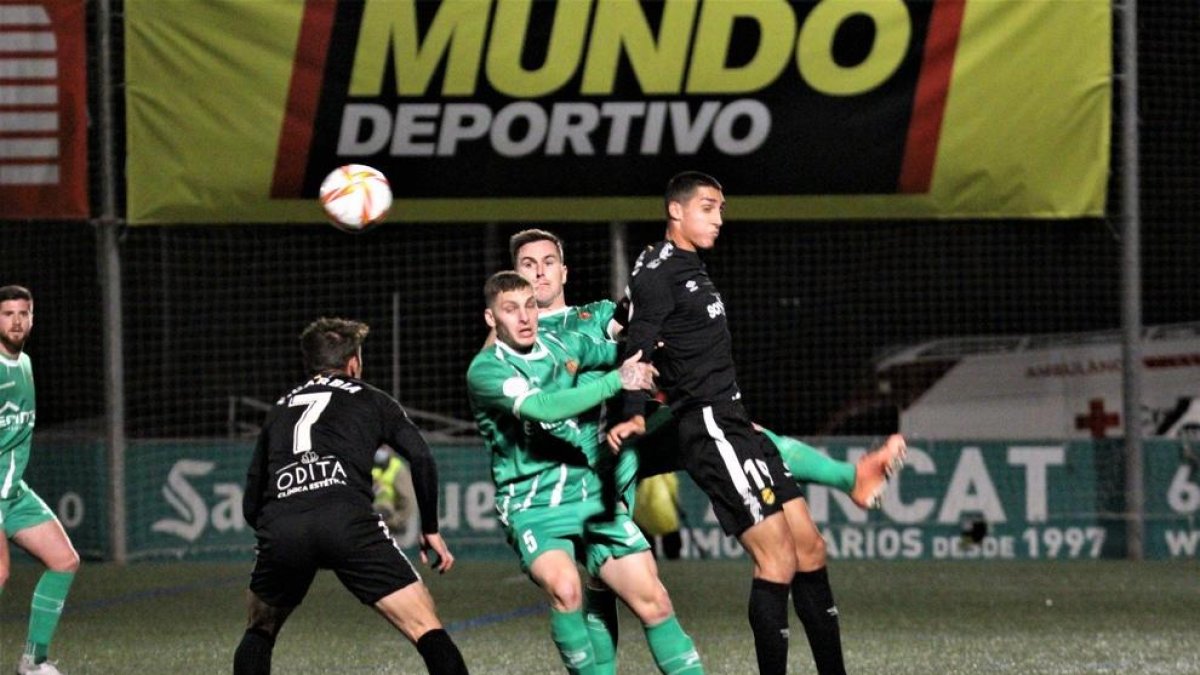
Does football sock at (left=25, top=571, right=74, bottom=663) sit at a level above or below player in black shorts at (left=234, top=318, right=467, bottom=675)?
below

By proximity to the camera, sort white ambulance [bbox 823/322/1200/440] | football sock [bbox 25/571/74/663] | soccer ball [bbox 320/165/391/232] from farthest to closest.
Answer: white ambulance [bbox 823/322/1200/440]
soccer ball [bbox 320/165/391/232]
football sock [bbox 25/571/74/663]

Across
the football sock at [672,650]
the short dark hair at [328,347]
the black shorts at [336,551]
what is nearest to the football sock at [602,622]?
the football sock at [672,650]

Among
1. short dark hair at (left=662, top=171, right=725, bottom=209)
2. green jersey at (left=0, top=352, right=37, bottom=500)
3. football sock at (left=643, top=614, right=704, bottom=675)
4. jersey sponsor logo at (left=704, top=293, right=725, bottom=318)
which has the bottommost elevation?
football sock at (left=643, top=614, right=704, bottom=675)

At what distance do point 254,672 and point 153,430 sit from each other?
Result: 1406 centimetres

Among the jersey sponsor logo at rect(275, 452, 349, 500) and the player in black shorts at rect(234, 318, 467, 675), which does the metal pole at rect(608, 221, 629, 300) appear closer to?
the player in black shorts at rect(234, 318, 467, 675)

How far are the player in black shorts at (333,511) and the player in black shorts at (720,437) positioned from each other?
0.92 m

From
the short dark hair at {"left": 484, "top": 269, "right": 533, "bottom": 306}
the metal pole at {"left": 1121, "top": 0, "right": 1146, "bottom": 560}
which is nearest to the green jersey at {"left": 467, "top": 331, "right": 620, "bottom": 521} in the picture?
the short dark hair at {"left": 484, "top": 269, "right": 533, "bottom": 306}

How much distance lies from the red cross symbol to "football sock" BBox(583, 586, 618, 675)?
1100 centimetres

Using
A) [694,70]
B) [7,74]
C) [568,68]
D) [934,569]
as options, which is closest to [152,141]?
[7,74]

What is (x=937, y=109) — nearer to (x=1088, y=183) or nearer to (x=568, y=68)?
(x=1088, y=183)

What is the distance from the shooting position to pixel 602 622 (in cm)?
670

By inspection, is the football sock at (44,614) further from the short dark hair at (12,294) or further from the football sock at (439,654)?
the football sock at (439,654)

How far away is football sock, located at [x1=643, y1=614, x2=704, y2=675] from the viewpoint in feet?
20.6

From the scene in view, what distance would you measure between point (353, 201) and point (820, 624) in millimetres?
3766
